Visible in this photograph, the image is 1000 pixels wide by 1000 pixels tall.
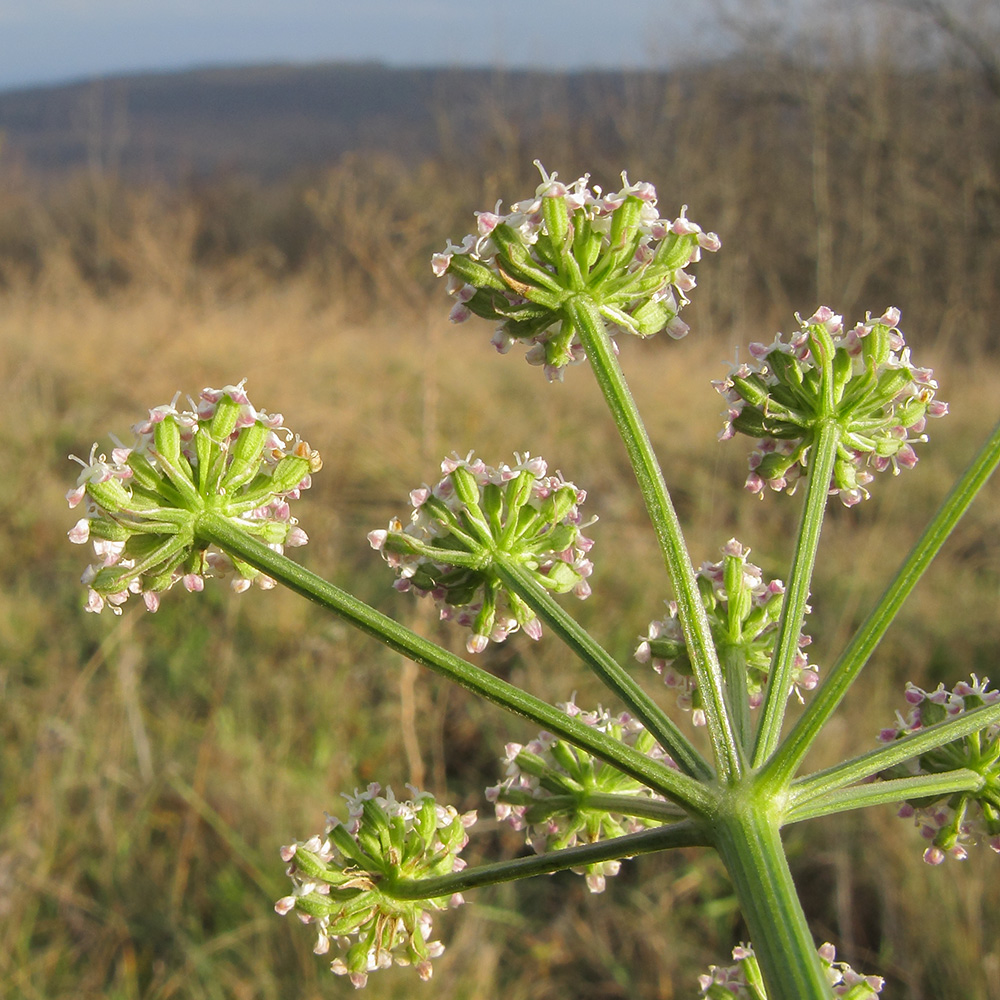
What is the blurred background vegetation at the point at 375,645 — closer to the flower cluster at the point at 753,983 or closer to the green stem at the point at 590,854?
the flower cluster at the point at 753,983

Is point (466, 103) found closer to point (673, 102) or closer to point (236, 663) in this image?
point (673, 102)

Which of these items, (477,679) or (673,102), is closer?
(477,679)

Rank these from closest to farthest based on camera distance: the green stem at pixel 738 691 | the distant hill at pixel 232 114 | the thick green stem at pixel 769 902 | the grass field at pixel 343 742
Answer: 1. the thick green stem at pixel 769 902
2. the green stem at pixel 738 691
3. the grass field at pixel 343 742
4. the distant hill at pixel 232 114

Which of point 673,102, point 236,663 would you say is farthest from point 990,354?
point 236,663

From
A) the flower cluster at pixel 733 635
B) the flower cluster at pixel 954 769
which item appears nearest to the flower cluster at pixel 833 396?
the flower cluster at pixel 733 635

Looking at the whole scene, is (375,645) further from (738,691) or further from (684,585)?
(684,585)

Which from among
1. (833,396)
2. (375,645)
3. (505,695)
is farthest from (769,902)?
(375,645)
